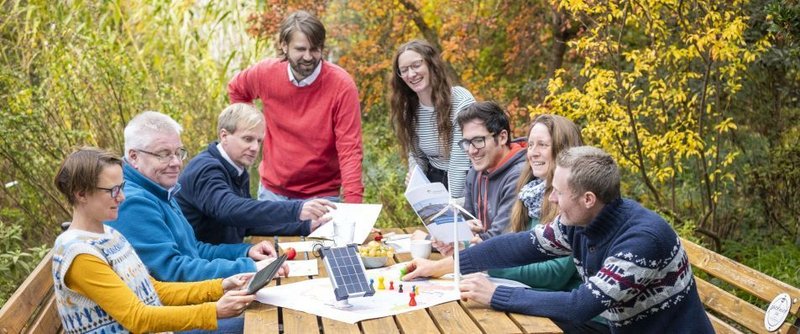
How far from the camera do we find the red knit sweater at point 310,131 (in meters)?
5.31

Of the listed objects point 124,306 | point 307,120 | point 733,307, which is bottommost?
point 733,307

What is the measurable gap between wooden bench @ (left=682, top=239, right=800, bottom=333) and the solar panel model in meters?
1.30

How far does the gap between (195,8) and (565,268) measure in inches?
229

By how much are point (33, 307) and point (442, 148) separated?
249cm

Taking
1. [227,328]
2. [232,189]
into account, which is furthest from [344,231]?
[227,328]

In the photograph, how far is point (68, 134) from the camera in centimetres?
658

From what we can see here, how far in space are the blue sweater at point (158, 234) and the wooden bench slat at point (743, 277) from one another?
1715mm

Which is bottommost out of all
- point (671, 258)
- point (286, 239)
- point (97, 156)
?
point (286, 239)

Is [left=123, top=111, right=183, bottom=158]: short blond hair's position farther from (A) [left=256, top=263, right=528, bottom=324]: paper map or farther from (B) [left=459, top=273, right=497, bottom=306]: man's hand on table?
(B) [left=459, top=273, right=497, bottom=306]: man's hand on table

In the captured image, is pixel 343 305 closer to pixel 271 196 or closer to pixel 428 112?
pixel 428 112

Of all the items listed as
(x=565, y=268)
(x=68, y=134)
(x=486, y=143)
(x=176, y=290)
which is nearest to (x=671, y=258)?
(x=565, y=268)

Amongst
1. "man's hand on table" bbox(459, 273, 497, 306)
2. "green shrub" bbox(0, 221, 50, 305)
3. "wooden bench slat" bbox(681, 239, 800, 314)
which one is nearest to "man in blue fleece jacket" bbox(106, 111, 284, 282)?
"man's hand on table" bbox(459, 273, 497, 306)

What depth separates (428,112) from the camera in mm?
5336

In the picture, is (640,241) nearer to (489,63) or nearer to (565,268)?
(565,268)
